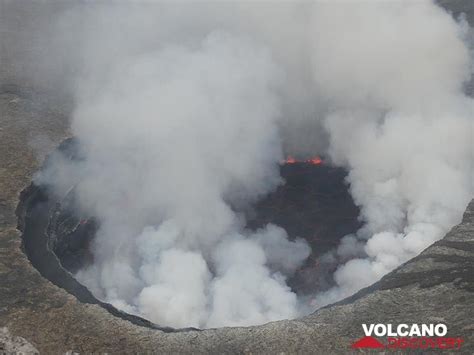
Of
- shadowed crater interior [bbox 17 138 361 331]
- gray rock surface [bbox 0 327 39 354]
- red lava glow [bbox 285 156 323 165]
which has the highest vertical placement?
red lava glow [bbox 285 156 323 165]

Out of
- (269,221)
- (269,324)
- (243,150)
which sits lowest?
(269,324)

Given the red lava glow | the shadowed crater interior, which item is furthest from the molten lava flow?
the shadowed crater interior

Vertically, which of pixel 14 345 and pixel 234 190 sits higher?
pixel 234 190

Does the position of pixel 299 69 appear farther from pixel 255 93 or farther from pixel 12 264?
pixel 12 264

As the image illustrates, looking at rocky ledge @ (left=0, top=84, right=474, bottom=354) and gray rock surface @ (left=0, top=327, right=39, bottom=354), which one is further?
rocky ledge @ (left=0, top=84, right=474, bottom=354)

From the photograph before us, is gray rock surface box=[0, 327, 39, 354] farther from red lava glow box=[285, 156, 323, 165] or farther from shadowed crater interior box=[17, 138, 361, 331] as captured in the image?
red lava glow box=[285, 156, 323, 165]

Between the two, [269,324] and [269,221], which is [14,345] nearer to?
[269,324]

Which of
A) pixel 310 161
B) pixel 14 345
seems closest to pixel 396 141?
pixel 310 161
